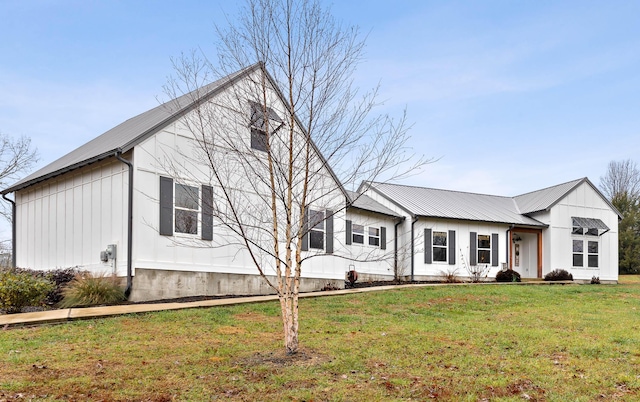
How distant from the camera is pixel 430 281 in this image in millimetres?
22250

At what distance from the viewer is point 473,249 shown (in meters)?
23.7

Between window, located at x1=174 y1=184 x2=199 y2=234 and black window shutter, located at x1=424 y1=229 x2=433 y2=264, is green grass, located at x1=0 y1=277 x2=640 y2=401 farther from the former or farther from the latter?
black window shutter, located at x1=424 y1=229 x2=433 y2=264

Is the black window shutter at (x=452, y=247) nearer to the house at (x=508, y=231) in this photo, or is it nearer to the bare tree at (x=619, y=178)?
the house at (x=508, y=231)

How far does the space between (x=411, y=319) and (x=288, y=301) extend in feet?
13.1

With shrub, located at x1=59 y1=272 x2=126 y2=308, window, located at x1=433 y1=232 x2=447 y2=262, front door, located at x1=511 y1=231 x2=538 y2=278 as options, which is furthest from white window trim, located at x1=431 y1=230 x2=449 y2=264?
shrub, located at x1=59 y1=272 x2=126 y2=308

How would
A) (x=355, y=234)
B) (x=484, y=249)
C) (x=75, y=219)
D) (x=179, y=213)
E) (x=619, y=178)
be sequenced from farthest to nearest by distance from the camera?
(x=619, y=178) < (x=484, y=249) < (x=355, y=234) < (x=75, y=219) < (x=179, y=213)

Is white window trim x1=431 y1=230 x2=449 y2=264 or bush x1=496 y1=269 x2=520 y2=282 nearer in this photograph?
bush x1=496 y1=269 x2=520 y2=282

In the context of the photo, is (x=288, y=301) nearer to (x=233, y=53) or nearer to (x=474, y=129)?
(x=233, y=53)

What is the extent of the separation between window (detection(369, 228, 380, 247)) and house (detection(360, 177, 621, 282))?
1213 millimetres

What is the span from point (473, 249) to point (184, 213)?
13975 millimetres

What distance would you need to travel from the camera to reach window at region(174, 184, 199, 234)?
45.3ft

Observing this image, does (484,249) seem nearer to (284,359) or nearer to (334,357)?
(334,357)

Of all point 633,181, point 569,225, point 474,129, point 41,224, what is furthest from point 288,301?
point 633,181

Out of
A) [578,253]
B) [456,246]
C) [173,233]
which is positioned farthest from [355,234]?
[578,253]
